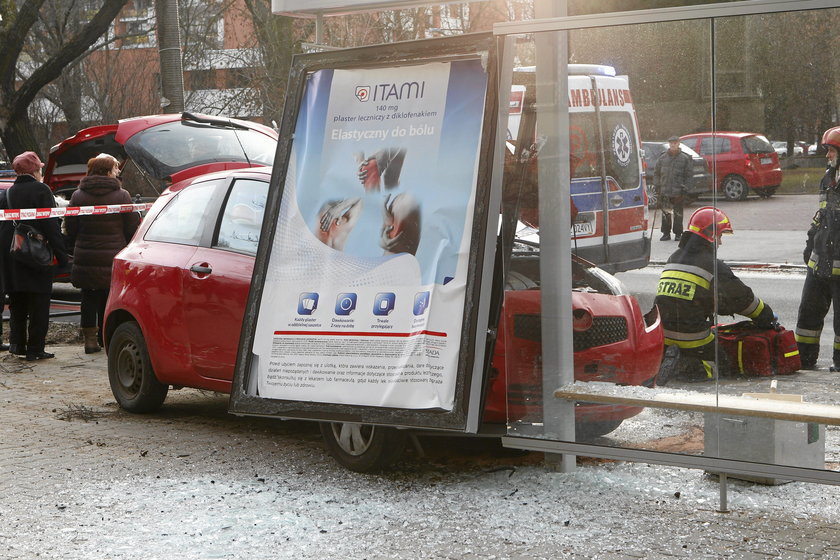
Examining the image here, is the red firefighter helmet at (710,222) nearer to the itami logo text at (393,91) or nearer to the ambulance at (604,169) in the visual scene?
the ambulance at (604,169)

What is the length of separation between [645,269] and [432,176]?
3.93ft

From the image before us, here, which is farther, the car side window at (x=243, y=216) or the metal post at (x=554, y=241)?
the car side window at (x=243, y=216)

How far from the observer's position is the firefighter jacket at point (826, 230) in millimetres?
4770

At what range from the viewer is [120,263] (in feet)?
27.5

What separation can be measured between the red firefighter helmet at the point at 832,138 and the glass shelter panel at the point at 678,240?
27 mm

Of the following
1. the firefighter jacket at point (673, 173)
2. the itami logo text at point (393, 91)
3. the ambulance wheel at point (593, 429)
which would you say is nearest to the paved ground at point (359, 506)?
the ambulance wheel at point (593, 429)

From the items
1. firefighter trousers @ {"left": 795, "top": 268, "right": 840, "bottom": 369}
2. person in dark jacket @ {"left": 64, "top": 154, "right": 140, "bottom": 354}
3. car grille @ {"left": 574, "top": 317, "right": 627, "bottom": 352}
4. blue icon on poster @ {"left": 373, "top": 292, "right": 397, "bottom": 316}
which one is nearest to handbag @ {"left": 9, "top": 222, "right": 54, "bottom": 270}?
person in dark jacket @ {"left": 64, "top": 154, "right": 140, "bottom": 354}

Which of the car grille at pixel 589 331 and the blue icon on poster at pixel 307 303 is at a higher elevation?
the blue icon on poster at pixel 307 303

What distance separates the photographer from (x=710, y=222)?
500 centimetres

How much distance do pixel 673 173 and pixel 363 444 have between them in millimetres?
2235

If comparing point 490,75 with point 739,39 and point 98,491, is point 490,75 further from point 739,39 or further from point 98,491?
point 98,491

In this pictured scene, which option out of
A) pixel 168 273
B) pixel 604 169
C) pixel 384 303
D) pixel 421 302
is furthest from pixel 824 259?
pixel 168 273

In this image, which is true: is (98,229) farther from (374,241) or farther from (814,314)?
(814,314)

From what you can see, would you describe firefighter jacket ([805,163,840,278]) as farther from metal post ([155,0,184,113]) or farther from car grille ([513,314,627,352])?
metal post ([155,0,184,113])
